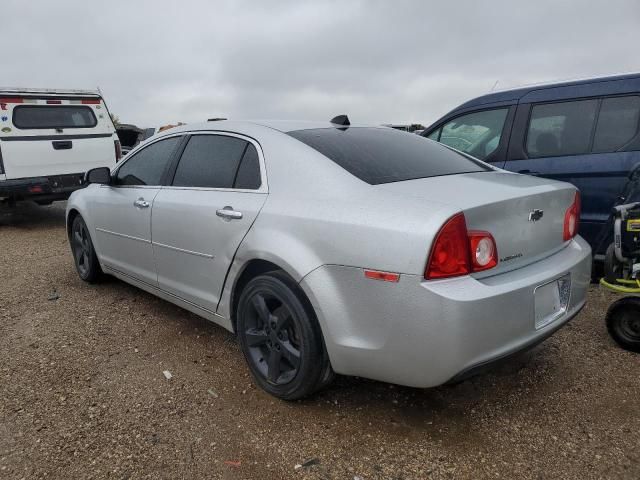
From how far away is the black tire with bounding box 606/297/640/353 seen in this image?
123 inches

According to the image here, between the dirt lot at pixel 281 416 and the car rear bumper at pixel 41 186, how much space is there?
483 cm

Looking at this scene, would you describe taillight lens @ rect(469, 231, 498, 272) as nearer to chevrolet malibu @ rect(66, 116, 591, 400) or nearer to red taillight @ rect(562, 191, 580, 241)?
chevrolet malibu @ rect(66, 116, 591, 400)

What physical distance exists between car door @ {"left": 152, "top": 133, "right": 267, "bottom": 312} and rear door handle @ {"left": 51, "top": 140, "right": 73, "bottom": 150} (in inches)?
221

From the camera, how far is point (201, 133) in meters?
3.40

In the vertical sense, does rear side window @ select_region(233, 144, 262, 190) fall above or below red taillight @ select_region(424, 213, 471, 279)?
above

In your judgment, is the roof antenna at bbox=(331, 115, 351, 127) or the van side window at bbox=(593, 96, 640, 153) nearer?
the roof antenna at bbox=(331, 115, 351, 127)

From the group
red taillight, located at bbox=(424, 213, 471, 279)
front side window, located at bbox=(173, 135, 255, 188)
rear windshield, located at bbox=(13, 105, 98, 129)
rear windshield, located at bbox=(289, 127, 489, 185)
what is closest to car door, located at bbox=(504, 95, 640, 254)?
rear windshield, located at bbox=(289, 127, 489, 185)

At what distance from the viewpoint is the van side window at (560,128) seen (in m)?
4.18

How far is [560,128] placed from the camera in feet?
14.2

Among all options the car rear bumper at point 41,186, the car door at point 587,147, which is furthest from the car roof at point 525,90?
the car rear bumper at point 41,186

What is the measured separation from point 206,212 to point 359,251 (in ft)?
3.94

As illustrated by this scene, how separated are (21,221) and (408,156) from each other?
8712 millimetres

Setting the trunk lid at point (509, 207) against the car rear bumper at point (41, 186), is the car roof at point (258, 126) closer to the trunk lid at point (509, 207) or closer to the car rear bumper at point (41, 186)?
the trunk lid at point (509, 207)

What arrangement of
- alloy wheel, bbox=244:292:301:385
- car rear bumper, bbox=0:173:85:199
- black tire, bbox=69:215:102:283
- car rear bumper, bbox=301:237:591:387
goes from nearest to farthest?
car rear bumper, bbox=301:237:591:387 < alloy wheel, bbox=244:292:301:385 < black tire, bbox=69:215:102:283 < car rear bumper, bbox=0:173:85:199
